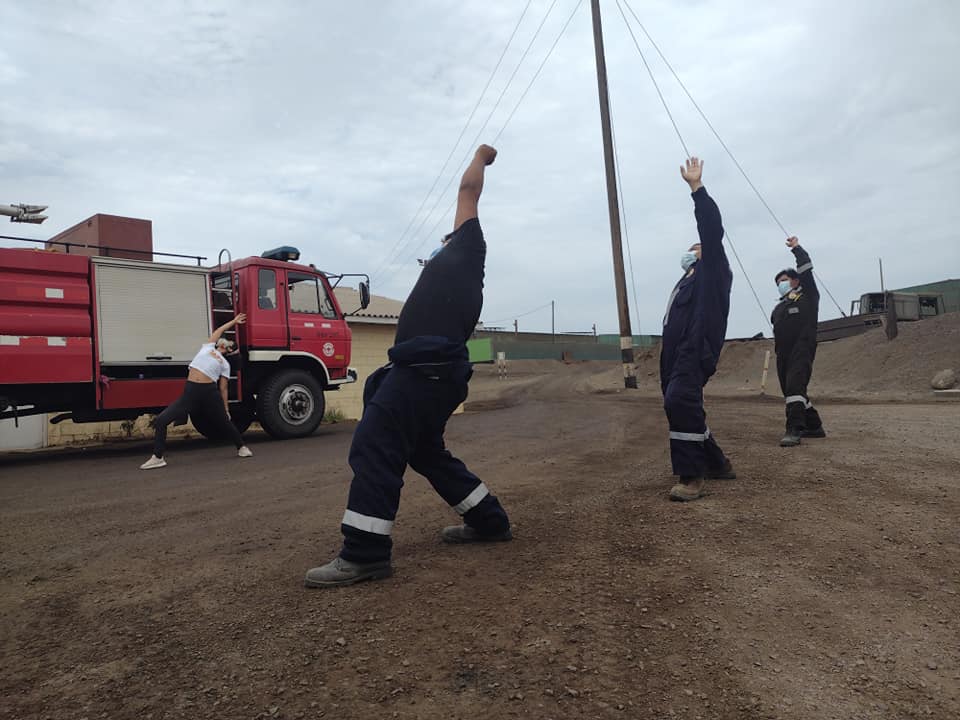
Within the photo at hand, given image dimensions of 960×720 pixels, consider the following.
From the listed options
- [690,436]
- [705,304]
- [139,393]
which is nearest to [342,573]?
[690,436]

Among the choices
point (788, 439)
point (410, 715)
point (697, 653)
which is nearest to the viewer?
point (410, 715)

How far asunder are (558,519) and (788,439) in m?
3.28

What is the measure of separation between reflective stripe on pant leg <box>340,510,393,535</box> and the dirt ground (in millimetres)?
227

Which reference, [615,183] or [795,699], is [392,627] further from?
[615,183]

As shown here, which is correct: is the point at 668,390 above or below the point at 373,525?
above

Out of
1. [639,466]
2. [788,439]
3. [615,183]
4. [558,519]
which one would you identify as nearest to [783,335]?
[788,439]

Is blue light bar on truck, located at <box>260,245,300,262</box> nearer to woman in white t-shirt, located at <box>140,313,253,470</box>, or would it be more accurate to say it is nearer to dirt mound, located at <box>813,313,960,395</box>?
woman in white t-shirt, located at <box>140,313,253,470</box>

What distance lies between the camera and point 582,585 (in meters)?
2.47

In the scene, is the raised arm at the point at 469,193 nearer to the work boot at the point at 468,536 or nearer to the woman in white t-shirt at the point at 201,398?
the work boot at the point at 468,536

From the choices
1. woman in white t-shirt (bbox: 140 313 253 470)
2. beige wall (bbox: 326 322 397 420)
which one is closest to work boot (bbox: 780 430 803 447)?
woman in white t-shirt (bbox: 140 313 253 470)

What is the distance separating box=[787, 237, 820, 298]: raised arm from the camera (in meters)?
6.30

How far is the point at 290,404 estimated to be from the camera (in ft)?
32.0

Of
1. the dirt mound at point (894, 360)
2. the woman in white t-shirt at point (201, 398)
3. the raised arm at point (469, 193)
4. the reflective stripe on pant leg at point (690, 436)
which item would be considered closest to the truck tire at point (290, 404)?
the woman in white t-shirt at point (201, 398)

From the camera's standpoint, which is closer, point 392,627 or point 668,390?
point 392,627
